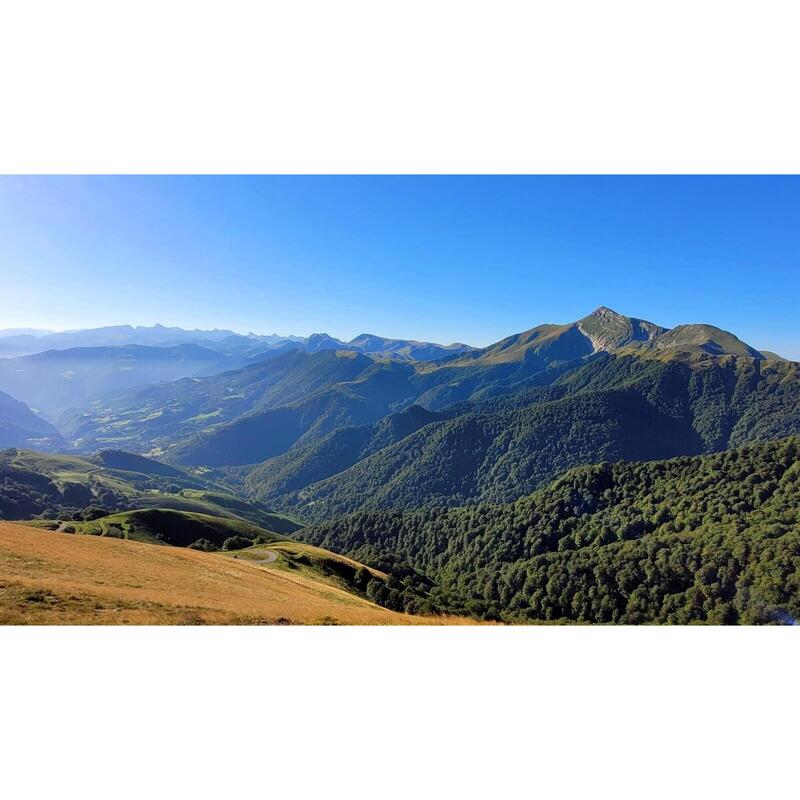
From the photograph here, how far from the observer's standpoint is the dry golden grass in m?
9.46

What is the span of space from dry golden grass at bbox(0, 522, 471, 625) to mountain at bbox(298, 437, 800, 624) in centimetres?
1066

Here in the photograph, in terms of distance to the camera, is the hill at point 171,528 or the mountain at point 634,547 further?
the hill at point 171,528

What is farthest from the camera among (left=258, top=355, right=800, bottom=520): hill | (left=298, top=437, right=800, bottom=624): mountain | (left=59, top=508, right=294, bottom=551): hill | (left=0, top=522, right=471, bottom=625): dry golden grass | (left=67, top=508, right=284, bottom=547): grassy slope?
(left=258, top=355, right=800, bottom=520): hill

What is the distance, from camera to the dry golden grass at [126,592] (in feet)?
31.0

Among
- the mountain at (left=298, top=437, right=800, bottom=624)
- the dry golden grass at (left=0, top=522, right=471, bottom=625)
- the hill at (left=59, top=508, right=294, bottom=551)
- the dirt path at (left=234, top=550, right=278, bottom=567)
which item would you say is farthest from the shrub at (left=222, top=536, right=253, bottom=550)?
the dry golden grass at (left=0, top=522, right=471, bottom=625)

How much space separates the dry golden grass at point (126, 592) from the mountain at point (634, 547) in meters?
10.7

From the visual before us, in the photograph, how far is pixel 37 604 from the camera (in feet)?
31.0

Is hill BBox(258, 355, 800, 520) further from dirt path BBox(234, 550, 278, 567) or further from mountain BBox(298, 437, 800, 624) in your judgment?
dirt path BBox(234, 550, 278, 567)

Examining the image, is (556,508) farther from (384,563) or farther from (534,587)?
(384,563)

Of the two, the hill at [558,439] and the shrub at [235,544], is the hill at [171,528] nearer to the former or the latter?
the shrub at [235,544]

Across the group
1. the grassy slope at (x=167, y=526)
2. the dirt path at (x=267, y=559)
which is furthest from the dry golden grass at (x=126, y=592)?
the grassy slope at (x=167, y=526)

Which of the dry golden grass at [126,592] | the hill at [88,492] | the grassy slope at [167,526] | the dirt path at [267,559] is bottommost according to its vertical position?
→ the hill at [88,492]

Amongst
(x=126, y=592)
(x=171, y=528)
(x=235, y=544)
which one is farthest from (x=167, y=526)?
(x=126, y=592)

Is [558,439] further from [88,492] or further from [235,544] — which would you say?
[88,492]
